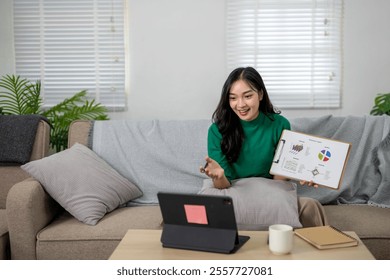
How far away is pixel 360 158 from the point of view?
99.4 inches

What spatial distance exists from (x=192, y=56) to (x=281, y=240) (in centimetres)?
202

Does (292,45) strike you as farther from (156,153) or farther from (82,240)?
(82,240)

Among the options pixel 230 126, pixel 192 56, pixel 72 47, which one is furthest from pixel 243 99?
pixel 72 47

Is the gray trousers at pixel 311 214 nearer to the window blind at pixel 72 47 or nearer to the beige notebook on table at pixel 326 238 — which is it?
the beige notebook on table at pixel 326 238

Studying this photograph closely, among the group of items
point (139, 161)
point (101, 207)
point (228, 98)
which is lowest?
point (101, 207)

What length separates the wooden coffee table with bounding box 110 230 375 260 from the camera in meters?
1.43

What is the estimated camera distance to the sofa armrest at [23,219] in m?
2.05

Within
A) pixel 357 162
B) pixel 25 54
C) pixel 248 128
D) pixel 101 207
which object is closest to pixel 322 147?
pixel 248 128

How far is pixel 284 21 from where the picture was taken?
10.6 ft

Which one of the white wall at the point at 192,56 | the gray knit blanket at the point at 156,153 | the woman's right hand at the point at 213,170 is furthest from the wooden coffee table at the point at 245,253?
the white wall at the point at 192,56

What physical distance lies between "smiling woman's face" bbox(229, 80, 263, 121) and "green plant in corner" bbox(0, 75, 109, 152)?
1.17m

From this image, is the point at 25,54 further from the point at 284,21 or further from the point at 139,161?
the point at 284,21
